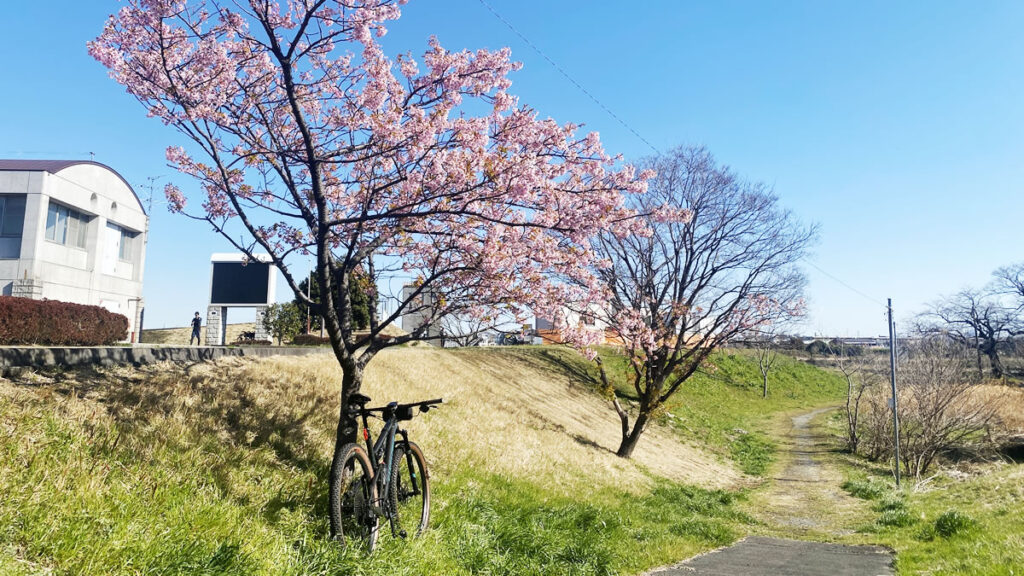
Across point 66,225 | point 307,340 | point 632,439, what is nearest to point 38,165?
point 66,225

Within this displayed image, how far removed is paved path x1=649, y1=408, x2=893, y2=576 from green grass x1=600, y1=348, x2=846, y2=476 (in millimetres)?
1777

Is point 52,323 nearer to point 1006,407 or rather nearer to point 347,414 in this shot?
point 347,414

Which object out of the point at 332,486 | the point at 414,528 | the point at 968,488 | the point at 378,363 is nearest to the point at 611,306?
the point at 378,363

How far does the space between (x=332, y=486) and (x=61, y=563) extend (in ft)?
6.39

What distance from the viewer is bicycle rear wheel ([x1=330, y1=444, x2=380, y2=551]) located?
515 cm

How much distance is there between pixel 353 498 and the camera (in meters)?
5.39

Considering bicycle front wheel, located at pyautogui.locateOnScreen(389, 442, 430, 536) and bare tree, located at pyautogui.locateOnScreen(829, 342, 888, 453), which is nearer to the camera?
bicycle front wheel, located at pyautogui.locateOnScreen(389, 442, 430, 536)

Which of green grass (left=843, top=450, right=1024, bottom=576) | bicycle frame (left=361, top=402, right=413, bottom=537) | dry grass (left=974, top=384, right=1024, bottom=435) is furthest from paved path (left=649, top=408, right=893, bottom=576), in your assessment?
dry grass (left=974, top=384, right=1024, bottom=435)

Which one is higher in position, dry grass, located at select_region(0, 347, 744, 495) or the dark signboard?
the dark signboard

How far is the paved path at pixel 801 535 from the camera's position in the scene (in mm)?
7805

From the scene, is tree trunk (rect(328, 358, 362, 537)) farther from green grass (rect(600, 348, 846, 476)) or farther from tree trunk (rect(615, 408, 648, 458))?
green grass (rect(600, 348, 846, 476))

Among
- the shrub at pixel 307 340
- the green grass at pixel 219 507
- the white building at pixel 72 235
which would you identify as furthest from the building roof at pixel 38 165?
the green grass at pixel 219 507

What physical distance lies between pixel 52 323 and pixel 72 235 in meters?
14.6

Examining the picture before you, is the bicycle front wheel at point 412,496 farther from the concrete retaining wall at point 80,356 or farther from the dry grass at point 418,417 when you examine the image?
the concrete retaining wall at point 80,356
